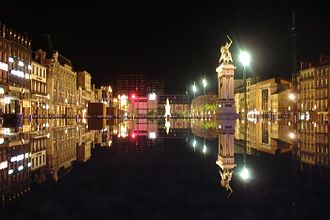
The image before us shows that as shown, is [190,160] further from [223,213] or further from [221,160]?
[223,213]

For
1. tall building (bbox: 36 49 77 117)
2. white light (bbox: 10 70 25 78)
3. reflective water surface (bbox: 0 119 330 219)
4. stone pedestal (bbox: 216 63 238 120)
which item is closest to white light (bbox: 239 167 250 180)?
reflective water surface (bbox: 0 119 330 219)

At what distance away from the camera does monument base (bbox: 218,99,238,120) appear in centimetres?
7331

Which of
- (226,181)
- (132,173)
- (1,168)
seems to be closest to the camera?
(226,181)

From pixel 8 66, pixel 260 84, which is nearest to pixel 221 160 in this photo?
pixel 8 66

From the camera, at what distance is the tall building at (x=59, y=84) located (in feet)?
351

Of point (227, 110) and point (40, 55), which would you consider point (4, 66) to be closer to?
point (40, 55)

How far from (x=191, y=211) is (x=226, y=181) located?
2946mm

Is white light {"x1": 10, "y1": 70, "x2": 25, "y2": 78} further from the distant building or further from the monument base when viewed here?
the distant building

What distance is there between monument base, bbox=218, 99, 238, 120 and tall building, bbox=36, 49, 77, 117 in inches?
1930

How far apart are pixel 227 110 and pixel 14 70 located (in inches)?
1507

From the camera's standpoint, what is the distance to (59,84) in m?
115

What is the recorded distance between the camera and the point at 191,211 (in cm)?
591

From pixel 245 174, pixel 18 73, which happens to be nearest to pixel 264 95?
pixel 18 73

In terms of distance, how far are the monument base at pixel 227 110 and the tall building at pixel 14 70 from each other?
33.5m
